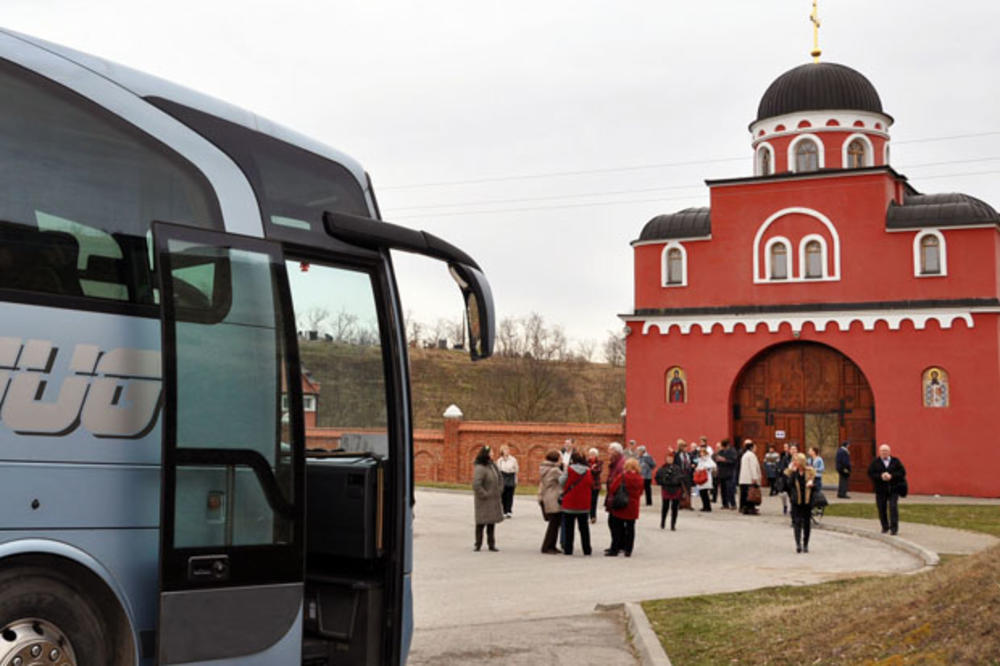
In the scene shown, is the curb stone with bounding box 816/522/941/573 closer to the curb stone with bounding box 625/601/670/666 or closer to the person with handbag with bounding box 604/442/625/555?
the person with handbag with bounding box 604/442/625/555

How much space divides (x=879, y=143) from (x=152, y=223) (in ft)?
123

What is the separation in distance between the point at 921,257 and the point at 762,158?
290 inches

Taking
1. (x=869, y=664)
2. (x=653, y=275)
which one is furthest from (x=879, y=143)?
(x=869, y=664)

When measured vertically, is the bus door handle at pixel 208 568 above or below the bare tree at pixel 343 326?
below

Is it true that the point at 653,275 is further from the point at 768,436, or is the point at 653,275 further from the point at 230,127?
the point at 230,127

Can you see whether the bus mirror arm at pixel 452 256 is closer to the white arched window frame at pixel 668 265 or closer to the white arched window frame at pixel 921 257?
the white arched window frame at pixel 921 257

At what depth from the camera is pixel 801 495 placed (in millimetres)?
18562

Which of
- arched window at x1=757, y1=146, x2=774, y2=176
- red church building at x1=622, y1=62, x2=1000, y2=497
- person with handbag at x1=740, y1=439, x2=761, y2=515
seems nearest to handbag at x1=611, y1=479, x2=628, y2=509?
person with handbag at x1=740, y1=439, x2=761, y2=515

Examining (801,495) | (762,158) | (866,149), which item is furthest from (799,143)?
(801,495)

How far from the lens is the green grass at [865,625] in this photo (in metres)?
7.33

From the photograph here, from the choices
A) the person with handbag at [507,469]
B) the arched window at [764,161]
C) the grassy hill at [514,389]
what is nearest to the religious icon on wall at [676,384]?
the arched window at [764,161]

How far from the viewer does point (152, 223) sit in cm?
593

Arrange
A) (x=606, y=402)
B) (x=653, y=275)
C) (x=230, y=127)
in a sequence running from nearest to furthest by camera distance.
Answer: (x=230, y=127) < (x=653, y=275) < (x=606, y=402)

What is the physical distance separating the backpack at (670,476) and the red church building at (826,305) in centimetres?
1484
